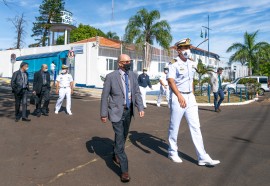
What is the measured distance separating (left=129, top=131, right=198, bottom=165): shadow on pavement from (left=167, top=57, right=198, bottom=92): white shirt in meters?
1.31

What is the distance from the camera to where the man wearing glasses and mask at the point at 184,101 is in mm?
4660

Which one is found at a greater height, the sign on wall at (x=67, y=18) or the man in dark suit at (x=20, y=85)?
the sign on wall at (x=67, y=18)

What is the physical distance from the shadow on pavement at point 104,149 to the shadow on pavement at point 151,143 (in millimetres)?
596

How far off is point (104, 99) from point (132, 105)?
19.3 inches

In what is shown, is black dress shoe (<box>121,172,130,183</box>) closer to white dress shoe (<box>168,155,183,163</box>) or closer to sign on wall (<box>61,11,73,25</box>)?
white dress shoe (<box>168,155,183,163</box>)

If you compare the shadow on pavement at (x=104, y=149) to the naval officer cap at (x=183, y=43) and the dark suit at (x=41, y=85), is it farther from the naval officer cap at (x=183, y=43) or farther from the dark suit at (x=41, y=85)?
the dark suit at (x=41, y=85)

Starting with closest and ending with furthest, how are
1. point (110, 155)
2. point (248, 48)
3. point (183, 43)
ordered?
point (183, 43) < point (110, 155) < point (248, 48)

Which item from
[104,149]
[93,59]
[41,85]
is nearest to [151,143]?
[104,149]

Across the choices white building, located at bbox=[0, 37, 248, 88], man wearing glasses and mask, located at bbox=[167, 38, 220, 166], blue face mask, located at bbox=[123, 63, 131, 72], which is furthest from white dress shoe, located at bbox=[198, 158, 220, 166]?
white building, located at bbox=[0, 37, 248, 88]

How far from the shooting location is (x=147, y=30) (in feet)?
90.6

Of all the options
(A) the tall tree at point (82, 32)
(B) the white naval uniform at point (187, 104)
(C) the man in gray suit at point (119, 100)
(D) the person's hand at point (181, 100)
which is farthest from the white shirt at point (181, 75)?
(A) the tall tree at point (82, 32)

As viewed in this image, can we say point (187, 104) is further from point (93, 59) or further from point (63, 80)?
point (93, 59)

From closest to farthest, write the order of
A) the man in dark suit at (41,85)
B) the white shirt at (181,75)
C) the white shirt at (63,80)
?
the white shirt at (181,75), the man in dark suit at (41,85), the white shirt at (63,80)

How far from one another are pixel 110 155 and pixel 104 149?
1.43ft
